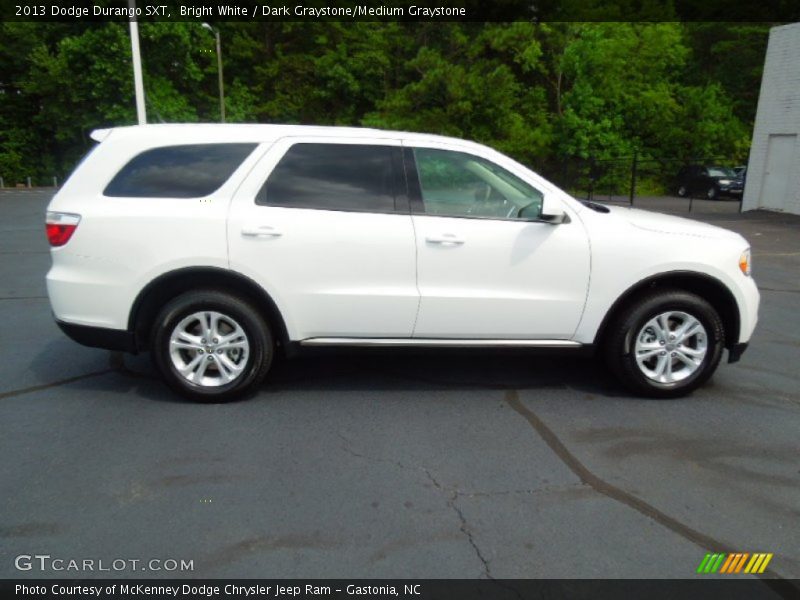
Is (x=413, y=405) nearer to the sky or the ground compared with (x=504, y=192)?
nearer to the ground

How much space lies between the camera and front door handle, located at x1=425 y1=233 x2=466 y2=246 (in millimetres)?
4147

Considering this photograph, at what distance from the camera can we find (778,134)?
1752 cm

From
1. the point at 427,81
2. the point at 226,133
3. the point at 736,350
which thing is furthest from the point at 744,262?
the point at 427,81

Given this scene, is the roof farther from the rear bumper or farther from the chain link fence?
the chain link fence

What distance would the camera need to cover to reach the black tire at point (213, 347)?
13.5ft

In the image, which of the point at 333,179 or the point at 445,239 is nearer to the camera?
the point at 445,239

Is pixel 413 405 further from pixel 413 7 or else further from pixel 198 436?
pixel 413 7

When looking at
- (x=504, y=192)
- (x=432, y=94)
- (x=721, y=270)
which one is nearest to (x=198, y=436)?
(x=504, y=192)

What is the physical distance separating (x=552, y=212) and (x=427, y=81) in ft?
83.4

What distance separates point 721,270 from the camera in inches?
169

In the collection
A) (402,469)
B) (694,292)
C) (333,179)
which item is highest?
(333,179)

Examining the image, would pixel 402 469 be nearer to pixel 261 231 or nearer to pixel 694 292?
pixel 261 231

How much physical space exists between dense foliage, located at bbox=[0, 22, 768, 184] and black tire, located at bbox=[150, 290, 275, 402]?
25024mm

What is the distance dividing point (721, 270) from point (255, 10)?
38377 millimetres
